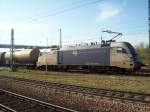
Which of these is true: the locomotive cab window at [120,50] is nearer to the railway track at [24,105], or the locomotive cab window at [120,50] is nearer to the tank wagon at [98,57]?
the tank wagon at [98,57]

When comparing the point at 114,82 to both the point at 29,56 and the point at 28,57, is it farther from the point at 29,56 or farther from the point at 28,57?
the point at 28,57

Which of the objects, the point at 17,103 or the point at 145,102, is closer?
the point at 145,102

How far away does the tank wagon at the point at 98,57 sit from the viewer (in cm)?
3016

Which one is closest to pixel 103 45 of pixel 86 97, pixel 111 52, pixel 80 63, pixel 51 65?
pixel 111 52

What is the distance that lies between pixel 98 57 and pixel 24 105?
18894mm

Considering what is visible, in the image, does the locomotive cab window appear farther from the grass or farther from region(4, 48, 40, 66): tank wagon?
region(4, 48, 40, 66): tank wagon

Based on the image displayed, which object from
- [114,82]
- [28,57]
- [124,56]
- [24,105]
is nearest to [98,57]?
[124,56]

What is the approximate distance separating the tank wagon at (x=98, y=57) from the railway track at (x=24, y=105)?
15326 mm

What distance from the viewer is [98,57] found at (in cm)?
3278

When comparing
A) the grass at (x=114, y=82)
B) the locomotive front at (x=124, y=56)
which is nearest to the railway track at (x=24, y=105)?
the grass at (x=114, y=82)

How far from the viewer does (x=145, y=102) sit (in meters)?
13.7

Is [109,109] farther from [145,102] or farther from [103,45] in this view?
[103,45]

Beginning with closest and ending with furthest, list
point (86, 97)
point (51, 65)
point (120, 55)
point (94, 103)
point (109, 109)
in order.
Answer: point (109, 109) < point (94, 103) < point (86, 97) < point (120, 55) < point (51, 65)

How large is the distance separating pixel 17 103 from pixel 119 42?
18034 mm
